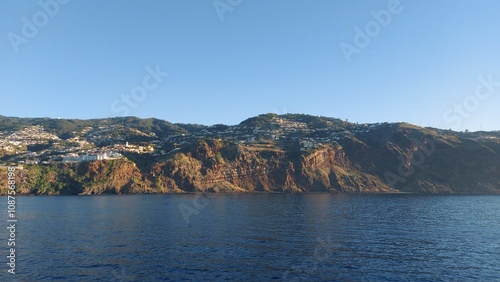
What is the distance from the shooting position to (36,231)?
72.6 metres

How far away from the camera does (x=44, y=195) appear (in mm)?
187875

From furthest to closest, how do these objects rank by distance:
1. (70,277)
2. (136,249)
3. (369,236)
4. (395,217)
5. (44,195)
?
(44,195) → (395,217) → (369,236) → (136,249) → (70,277)

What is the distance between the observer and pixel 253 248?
190ft

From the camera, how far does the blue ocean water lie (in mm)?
44938

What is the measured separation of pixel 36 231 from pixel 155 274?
42991 mm

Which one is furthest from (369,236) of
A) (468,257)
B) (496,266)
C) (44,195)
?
(44,195)

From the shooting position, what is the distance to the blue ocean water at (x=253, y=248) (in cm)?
4494

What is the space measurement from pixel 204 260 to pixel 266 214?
172 feet

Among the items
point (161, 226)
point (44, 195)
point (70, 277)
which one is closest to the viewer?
point (70, 277)

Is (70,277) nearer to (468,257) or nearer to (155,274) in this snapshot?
(155,274)

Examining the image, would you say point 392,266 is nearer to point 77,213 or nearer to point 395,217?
point 395,217

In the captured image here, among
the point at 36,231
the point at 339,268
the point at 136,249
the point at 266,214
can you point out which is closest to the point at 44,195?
the point at 36,231

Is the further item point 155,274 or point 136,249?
point 136,249

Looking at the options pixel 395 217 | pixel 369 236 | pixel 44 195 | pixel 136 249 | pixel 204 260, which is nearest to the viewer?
pixel 204 260
